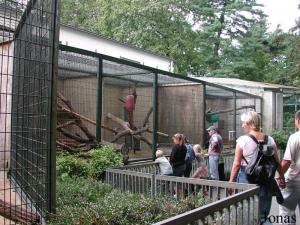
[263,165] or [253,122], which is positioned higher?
[253,122]

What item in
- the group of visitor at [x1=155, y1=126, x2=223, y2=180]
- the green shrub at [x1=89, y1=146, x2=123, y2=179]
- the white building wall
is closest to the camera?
the green shrub at [x1=89, y1=146, x2=123, y2=179]

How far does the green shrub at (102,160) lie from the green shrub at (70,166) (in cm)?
15

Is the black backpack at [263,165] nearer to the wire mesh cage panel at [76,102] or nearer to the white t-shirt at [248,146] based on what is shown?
the white t-shirt at [248,146]

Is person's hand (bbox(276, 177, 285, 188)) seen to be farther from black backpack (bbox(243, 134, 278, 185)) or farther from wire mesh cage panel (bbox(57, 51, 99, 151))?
wire mesh cage panel (bbox(57, 51, 99, 151))

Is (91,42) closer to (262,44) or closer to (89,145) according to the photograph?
(89,145)

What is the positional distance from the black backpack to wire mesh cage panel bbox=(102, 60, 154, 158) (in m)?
4.88

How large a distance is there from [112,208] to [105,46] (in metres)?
15.0

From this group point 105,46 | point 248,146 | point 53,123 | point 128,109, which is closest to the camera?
point 53,123

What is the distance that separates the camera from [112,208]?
4.87 meters

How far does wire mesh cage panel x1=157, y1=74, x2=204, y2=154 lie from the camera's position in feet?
41.1

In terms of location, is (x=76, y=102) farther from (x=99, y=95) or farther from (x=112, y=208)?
(x=112, y=208)

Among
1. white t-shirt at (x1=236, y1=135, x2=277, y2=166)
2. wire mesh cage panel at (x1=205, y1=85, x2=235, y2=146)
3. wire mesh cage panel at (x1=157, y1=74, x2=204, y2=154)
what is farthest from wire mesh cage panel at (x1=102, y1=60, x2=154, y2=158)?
white t-shirt at (x1=236, y1=135, x2=277, y2=166)

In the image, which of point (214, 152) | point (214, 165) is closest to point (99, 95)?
point (214, 152)

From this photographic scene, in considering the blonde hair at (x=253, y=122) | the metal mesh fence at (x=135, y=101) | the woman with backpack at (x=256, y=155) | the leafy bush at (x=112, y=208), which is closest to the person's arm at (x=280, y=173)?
the woman with backpack at (x=256, y=155)
